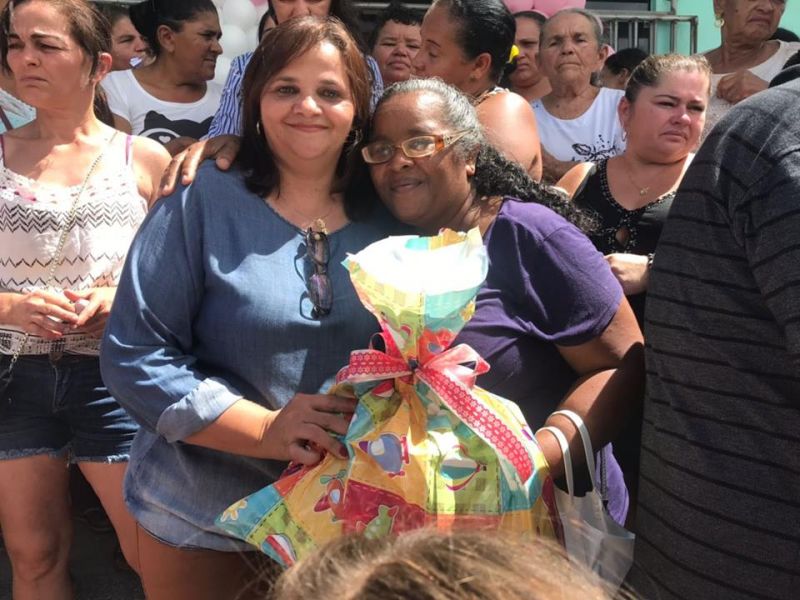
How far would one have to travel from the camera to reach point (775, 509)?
4.15 feet

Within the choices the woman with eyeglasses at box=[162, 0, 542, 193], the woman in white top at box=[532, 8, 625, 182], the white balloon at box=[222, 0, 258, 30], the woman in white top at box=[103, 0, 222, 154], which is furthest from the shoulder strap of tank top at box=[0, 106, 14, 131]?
the white balloon at box=[222, 0, 258, 30]

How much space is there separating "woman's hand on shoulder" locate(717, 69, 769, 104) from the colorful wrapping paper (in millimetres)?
2594

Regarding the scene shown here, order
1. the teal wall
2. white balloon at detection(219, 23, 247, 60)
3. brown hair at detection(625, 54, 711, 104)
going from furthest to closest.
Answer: the teal wall
white balloon at detection(219, 23, 247, 60)
brown hair at detection(625, 54, 711, 104)

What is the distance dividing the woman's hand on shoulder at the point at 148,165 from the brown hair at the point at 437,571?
185cm

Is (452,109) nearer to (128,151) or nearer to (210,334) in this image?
(210,334)

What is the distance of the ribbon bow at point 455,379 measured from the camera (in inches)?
56.0

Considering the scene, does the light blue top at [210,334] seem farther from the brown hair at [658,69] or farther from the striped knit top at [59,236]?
the brown hair at [658,69]

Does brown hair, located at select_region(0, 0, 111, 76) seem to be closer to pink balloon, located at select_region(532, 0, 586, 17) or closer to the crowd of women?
the crowd of women

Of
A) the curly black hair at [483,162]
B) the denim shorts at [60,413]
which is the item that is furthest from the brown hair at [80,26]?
the curly black hair at [483,162]

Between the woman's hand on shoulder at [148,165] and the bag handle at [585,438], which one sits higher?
the woman's hand on shoulder at [148,165]

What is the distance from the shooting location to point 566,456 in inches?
61.5

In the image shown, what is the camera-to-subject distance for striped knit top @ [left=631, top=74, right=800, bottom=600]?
1186 millimetres

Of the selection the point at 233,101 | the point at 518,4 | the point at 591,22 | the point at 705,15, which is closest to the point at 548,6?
the point at 518,4

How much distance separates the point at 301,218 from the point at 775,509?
3.49 feet
